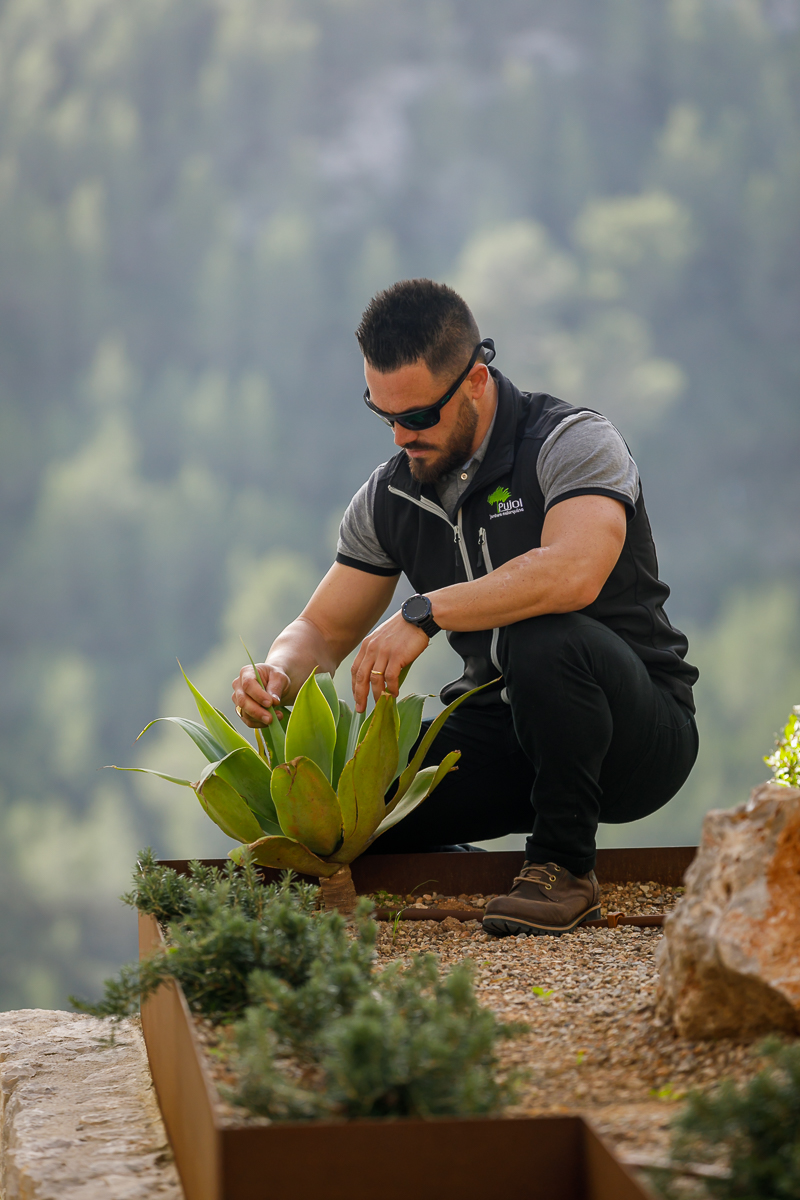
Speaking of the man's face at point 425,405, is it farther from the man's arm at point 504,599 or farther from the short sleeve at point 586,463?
the man's arm at point 504,599

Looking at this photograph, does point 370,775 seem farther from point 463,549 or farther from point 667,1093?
point 667,1093

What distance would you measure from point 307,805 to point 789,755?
167 cm

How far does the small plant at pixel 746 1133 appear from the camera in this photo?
0.75m

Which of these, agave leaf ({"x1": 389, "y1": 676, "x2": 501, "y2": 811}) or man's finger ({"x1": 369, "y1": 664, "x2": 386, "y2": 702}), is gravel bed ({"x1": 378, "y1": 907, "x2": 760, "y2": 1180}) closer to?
agave leaf ({"x1": 389, "y1": 676, "x2": 501, "y2": 811})

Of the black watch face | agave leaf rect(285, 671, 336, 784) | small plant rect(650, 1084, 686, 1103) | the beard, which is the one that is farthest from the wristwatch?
small plant rect(650, 1084, 686, 1103)

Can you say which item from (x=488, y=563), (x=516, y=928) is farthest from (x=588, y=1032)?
(x=488, y=563)

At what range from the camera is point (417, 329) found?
2170 millimetres

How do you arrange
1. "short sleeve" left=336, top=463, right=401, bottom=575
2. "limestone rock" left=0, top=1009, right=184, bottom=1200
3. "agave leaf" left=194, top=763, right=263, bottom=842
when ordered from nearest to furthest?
1. "limestone rock" left=0, top=1009, right=184, bottom=1200
2. "agave leaf" left=194, top=763, right=263, bottom=842
3. "short sleeve" left=336, top=463, right=401, bottom=575

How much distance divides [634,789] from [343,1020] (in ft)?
4.81

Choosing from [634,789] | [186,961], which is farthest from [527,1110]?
[634,789]

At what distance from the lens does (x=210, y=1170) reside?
872 millimetres

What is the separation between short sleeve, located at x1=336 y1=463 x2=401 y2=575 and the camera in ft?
8.27

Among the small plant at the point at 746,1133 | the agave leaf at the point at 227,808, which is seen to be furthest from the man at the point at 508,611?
the small plant at the point at 746,1133

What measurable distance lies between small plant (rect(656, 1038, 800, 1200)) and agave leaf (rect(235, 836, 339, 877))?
1.08 metres
